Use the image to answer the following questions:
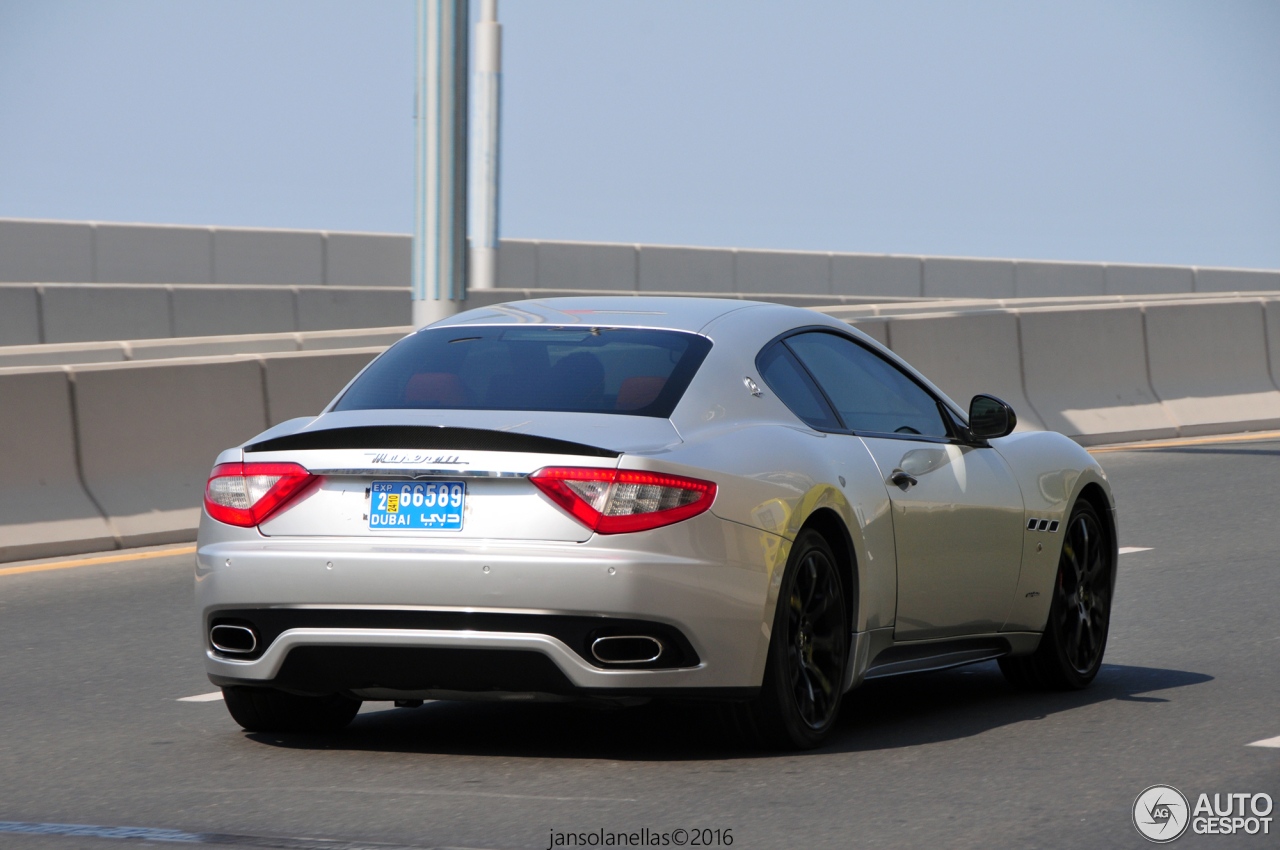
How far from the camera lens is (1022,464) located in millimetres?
7707

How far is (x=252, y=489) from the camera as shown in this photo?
614 cm

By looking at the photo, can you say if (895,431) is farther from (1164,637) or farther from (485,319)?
(1164,637)

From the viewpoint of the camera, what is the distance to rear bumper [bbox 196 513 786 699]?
18.9 ft

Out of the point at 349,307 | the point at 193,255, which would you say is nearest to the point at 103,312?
the point at 349,307

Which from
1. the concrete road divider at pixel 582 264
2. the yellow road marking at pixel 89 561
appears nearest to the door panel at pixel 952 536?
the yellow road marking at pixel 89 561

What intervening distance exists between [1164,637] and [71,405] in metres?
6.39

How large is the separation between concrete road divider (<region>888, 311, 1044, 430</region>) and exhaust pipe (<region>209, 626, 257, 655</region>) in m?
11.7

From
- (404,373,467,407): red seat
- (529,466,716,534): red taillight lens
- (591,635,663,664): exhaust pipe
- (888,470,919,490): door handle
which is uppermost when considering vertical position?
(404,373,467,407): red seat

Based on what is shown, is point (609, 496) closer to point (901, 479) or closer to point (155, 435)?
point (901, 479)

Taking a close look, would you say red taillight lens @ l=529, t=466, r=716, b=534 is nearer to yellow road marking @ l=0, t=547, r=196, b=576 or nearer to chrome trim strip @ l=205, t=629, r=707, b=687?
chrome trim strip @ l=205, t=629, r=707, b=687

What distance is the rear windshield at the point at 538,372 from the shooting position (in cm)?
627

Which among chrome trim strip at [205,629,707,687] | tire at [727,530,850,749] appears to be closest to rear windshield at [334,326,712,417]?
tire at [727,530,850,749]

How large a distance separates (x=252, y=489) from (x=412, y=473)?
56 centimetres

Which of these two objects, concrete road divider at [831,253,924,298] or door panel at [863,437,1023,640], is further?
concrete road divider at [831,253,924,298]
